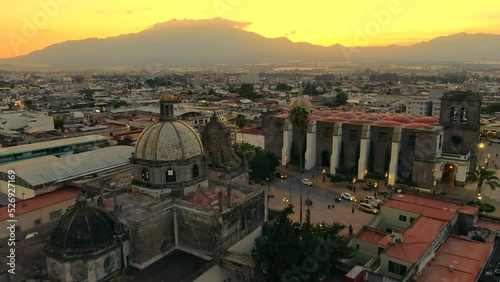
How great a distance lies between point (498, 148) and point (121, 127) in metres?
66.5

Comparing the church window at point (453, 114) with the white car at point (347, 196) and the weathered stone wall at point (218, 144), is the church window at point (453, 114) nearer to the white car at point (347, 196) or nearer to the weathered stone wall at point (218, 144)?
the white car at point (347, 196)

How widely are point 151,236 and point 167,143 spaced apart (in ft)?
22.1

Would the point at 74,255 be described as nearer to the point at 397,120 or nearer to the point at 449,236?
the point at 449,236

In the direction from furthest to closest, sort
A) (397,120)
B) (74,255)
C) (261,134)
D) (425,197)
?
(261,134)
(397,120)
(425,197)
(74,255)

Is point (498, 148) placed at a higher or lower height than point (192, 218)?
lower

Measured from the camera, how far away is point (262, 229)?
29906 millimetres

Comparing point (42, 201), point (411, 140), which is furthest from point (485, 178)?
point (42, 201)

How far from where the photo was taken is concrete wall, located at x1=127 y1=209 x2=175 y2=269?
2378cm

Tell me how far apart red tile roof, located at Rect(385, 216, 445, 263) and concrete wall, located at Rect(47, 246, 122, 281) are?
57.0 ft

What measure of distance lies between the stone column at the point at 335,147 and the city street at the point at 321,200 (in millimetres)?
2374

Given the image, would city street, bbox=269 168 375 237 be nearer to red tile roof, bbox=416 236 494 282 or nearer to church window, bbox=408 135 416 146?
church window, bbox=408 135 416 146

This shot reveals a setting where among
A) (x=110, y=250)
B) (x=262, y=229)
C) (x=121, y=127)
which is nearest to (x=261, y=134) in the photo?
(x=121, y=127)

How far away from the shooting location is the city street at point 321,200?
37750 millimetres

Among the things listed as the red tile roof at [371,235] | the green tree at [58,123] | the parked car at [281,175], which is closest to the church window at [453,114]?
the parked car at [281,175]
